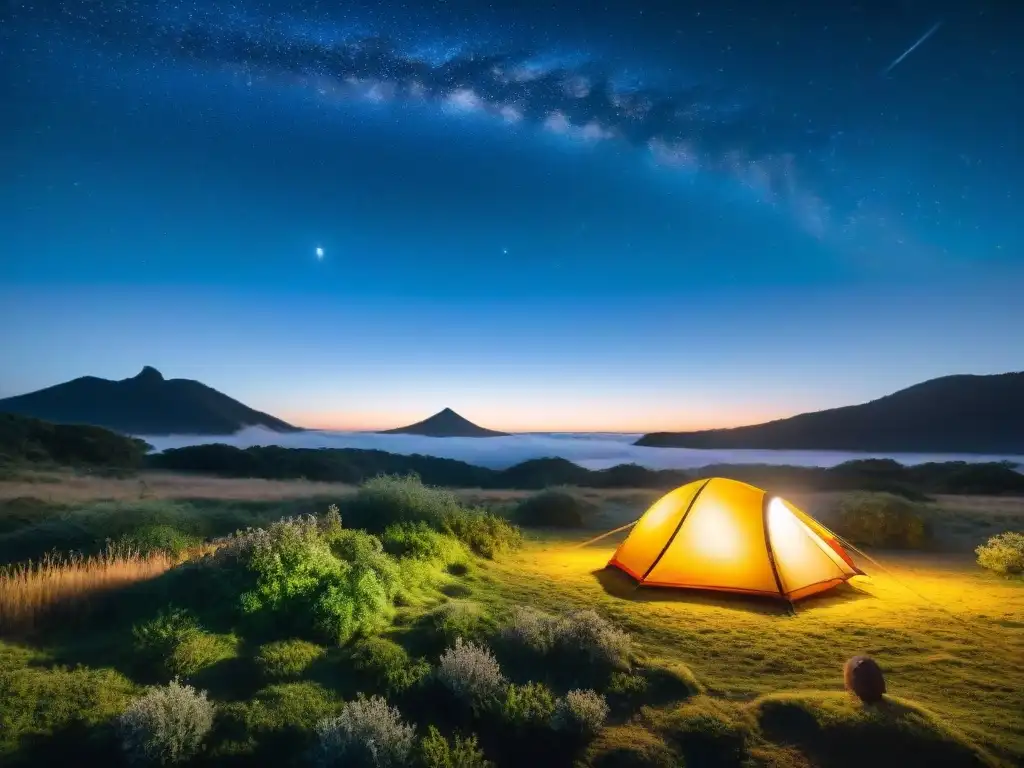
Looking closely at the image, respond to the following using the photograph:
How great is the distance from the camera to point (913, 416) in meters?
62.4

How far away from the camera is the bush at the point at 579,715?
18.9ft

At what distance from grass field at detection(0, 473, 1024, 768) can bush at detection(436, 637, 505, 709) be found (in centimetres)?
30

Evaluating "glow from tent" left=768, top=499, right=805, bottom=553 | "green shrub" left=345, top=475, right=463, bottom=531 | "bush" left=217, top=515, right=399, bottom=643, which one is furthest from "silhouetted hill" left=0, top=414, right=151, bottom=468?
"glow from tent" left=768, top=499, right=805, bottom=553

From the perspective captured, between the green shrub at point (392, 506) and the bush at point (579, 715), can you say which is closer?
the bush at point (579, 715)

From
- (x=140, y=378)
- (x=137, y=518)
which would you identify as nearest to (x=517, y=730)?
(x=137, y=518)

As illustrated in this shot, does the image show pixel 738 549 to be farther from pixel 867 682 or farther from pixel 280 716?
pixel 280 716

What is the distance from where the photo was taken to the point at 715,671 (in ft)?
24.5

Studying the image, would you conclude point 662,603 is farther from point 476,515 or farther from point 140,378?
point 140,378

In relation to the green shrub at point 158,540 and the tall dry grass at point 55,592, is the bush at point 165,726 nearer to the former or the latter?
the tall dry grass at point 55,592

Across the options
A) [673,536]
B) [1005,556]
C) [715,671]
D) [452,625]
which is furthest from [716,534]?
[1005,556]

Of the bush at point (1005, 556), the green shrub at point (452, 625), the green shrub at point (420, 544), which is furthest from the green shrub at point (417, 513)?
the bush at point (1005, 556)

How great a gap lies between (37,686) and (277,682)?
2.37m

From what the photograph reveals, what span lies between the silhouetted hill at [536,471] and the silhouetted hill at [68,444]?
2160 mm

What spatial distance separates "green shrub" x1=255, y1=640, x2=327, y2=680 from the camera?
21.8 feet
